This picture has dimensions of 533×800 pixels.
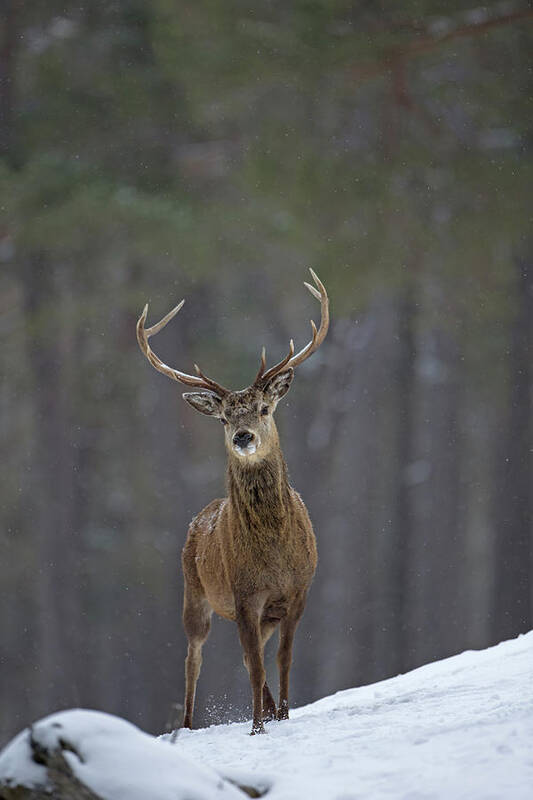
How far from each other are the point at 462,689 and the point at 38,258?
50.3 ft

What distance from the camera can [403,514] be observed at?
24.8 m

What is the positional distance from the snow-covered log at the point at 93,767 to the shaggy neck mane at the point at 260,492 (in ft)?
10.4

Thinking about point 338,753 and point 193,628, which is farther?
point 193,628

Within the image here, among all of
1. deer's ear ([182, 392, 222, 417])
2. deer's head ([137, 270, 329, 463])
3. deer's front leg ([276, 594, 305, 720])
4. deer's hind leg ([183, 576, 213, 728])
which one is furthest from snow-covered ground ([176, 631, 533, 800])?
deer's ear ([182, 392, 222, 417])

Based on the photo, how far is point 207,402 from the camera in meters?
8.54

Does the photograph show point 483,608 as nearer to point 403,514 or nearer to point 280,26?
point 403,514

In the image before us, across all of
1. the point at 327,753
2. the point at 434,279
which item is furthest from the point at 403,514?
the point at 327,753

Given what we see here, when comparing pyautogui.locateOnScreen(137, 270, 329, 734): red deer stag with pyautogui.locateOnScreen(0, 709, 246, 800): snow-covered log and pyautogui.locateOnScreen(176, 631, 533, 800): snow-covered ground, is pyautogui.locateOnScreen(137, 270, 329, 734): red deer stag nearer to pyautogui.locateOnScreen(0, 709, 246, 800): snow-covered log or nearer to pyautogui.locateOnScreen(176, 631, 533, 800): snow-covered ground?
pyautogui.locateOnScreen(176, 631, 533, 800): snow-covered ground

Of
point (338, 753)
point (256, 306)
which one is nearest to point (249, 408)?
point (338, 753)

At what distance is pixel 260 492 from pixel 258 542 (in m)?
0.31

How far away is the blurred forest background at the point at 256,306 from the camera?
19.6 metres

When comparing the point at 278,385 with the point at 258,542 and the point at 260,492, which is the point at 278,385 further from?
the point at 258,542

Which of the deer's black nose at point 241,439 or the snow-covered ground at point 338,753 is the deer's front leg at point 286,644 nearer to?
the snow-covered ground at point 338,753

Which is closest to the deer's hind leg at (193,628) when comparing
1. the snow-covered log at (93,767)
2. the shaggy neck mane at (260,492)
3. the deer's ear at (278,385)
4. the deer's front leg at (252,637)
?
the shaggy neck mane at (260,492)
